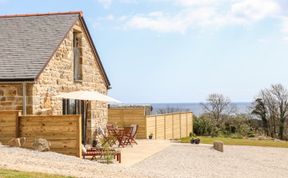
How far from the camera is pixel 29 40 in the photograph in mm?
18453

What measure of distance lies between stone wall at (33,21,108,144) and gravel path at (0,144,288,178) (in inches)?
121

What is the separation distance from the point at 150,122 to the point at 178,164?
1104cm

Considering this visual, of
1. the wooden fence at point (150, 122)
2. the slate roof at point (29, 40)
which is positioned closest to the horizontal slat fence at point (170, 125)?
the wooden fence at point (150, 122)

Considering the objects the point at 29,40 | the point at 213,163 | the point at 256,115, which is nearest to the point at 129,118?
the point at 29,40

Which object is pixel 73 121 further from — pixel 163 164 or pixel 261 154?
pixel 261 154

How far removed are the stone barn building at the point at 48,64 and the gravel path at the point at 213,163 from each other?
15.0 ft

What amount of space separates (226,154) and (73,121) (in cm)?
836

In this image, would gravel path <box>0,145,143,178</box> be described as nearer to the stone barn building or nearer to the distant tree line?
the stone barn building

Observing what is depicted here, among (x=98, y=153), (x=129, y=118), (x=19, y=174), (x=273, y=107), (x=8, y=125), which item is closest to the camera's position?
(x=19, y=174)

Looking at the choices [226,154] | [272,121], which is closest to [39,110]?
[226,154]

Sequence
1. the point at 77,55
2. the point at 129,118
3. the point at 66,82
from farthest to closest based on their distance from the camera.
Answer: the point at 129,118 < the point at 77,55 < the point at 66,82

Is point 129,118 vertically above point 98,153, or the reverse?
point 129,118

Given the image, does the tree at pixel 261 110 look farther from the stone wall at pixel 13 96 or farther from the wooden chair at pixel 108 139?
the stone wall at pixel 13 96

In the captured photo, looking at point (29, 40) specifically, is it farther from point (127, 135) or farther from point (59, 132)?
point (127, 135)
